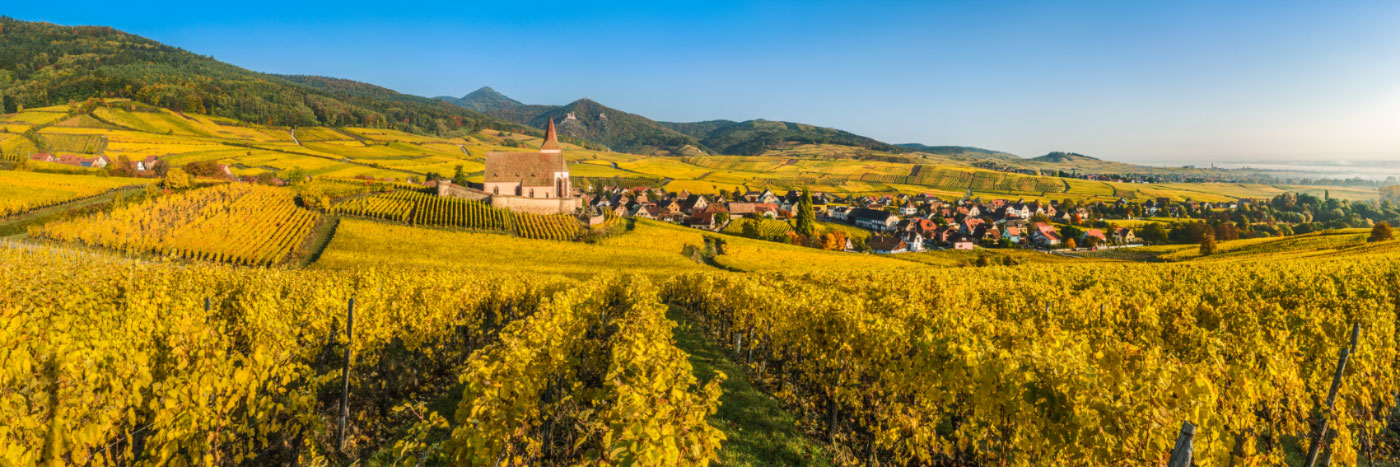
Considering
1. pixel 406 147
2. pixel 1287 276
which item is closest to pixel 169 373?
pixel 1287 276

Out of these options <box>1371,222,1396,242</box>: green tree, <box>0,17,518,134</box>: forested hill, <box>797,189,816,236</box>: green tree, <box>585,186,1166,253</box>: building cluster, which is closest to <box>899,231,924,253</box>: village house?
<box>585,186,1166,253</box>: building cluster

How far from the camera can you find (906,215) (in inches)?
4599

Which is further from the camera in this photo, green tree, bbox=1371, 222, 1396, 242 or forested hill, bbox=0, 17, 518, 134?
forested hill, bbox=0, 17, 518, 134

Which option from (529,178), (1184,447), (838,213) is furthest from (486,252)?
(838,213)

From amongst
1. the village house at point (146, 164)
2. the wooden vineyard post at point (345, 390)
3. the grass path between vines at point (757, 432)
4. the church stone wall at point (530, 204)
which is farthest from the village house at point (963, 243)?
the village house at point (146, 164)

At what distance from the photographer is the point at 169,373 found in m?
6.67

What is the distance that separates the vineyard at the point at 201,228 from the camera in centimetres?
3278

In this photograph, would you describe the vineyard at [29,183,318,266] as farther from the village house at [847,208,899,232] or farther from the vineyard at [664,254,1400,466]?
the village house at [847,208,899,232]

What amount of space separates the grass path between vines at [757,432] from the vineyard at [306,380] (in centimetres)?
85

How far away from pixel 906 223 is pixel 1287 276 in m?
79.0

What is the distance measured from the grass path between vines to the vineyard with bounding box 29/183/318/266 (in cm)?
3281

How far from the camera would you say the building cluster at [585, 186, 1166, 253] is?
87062 millimetres

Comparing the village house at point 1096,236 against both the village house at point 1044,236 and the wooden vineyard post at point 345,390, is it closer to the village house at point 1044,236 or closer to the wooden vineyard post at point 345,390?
the village house at point 1044,236

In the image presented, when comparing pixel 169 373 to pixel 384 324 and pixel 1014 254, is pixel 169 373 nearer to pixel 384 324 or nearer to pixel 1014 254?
pixel 384 324
